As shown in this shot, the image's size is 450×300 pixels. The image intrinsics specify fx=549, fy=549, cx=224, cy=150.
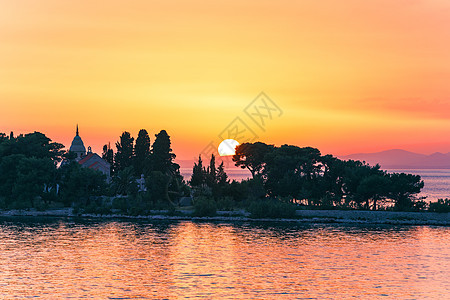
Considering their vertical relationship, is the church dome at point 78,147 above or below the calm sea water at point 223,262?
above

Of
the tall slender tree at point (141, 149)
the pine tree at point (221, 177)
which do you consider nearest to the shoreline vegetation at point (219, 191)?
the pine tree at point (221, 177)

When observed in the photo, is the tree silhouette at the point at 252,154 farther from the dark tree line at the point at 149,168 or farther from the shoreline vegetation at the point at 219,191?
the dark tree line at the point at 149,168

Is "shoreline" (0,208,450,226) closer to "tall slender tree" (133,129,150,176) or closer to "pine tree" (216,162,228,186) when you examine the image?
"pine tree" (216,162,228,186)

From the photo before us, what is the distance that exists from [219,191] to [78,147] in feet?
203

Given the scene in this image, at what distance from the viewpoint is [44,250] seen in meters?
64.4

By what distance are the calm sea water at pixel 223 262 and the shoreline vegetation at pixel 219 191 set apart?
10096mm

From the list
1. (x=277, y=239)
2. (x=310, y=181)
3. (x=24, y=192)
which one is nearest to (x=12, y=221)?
(x=24, y=192)

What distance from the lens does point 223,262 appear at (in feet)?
188

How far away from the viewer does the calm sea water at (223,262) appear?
44.0 m

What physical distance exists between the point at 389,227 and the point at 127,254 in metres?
46.0

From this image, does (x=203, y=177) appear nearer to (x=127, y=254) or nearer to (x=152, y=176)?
(x=152, y=176)

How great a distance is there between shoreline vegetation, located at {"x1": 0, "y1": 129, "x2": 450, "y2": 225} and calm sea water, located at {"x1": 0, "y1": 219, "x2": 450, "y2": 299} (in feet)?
33.1

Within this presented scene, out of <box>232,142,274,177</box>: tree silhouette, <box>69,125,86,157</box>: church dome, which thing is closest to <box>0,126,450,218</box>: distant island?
<box>232,142,274,177</box>: tree silhouette

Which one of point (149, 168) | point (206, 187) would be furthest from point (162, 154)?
point (206, 187)
